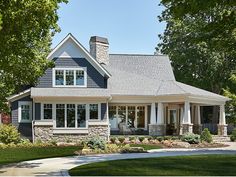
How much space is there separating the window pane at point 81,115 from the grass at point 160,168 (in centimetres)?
1610

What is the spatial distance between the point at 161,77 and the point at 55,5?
25.7 metres

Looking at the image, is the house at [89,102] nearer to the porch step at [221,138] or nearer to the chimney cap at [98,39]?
the porch step at [221,138]

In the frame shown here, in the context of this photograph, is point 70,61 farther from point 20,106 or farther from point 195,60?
point 195,60

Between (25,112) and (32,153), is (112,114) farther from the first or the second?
(32,153)

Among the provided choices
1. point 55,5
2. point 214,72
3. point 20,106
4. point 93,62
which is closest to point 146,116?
point 93,62

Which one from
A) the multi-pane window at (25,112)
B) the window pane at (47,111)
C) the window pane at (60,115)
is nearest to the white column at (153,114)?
the window pane at (60,115)

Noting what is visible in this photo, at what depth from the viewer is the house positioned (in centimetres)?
3244

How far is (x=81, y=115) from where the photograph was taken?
1296 inches

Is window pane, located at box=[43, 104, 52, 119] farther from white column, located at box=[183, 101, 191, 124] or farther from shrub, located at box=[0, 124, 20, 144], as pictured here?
white column, located at box=[183, 101, 191, 124]

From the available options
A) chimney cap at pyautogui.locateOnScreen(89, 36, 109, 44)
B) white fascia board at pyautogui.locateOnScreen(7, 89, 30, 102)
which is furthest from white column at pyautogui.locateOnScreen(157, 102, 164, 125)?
white fascia board at pyautogui.locateOnScreen(7, 89, 30, 102)

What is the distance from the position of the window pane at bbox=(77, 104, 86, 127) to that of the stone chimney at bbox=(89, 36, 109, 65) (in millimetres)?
6379

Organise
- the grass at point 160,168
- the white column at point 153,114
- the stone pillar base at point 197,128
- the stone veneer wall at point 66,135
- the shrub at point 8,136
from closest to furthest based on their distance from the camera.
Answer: the grass at point 160,168 < the shrub at point 8,136 < the stone veneer wall at point 66,135 < the white column at point 153,114 < the stone pillar base at point 197,128

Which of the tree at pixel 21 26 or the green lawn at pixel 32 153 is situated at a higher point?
the tree at pixel 21 26

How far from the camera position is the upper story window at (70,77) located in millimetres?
A: 33375
